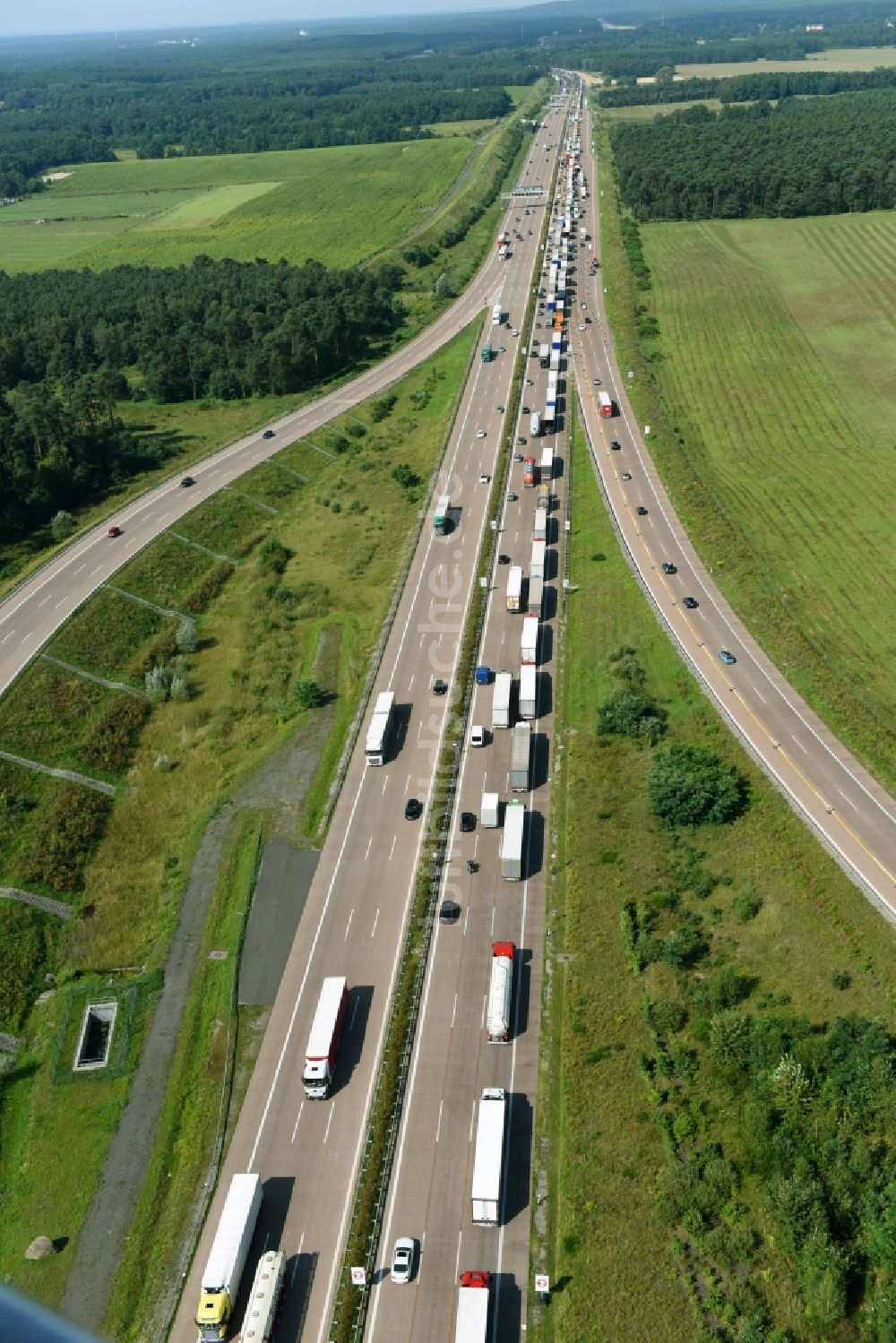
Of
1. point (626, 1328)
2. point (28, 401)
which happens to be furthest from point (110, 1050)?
point (28, 401)

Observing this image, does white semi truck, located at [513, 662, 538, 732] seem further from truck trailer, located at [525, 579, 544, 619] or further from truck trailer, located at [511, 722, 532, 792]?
truck trailer, located at [525, 579, 544, 619]

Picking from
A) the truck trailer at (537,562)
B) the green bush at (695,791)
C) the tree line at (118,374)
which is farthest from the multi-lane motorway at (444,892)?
the tree line at (118,374)

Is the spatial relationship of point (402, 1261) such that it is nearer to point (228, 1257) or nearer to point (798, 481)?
point (228, 1257)

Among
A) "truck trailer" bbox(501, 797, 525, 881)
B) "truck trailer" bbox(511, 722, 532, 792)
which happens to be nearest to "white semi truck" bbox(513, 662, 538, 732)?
"truck trailer" bbox(511, 722, 532, 792)

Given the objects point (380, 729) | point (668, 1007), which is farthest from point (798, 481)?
point (668, 1007)

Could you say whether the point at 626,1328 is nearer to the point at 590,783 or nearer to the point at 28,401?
the point at 590,783

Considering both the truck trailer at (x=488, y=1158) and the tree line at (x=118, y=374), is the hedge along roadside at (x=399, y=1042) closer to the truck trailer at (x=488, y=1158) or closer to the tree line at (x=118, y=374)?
the truck trailer at (x=488, y=1158)
